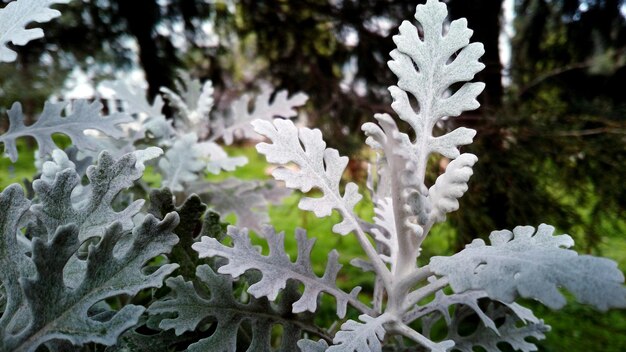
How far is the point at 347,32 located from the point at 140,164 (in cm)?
165

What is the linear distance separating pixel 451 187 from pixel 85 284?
44 centimetres

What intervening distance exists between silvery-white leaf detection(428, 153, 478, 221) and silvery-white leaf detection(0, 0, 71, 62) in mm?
533

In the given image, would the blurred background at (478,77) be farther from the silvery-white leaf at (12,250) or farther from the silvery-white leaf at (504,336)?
the silvery-white leaf at (12,250)

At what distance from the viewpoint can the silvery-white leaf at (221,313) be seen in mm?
610

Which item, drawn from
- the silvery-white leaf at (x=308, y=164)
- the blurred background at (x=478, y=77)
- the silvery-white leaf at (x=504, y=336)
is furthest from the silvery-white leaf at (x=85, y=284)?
the blurred background at (x=478, y=77)

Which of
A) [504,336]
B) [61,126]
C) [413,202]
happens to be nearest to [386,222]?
[413,202]

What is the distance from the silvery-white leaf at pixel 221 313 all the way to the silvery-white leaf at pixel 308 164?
0.13 m

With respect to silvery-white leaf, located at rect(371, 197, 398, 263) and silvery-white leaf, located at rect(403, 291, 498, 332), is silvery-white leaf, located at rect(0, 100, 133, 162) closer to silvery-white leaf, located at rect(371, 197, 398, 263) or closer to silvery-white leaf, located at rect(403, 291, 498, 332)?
silvery-white leaf, located at rect(371, 197, 398, 263)

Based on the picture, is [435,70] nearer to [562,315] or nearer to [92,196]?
[92,196]

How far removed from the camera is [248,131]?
1.22 meters

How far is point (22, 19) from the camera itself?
66 cm

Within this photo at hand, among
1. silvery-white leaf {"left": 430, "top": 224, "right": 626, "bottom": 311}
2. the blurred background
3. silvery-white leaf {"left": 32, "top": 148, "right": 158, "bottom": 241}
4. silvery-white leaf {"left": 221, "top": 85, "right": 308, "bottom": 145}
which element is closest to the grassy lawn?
the blurred background

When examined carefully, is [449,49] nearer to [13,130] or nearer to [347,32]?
[13,130]

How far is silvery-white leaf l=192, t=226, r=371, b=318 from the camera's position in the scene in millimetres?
590
